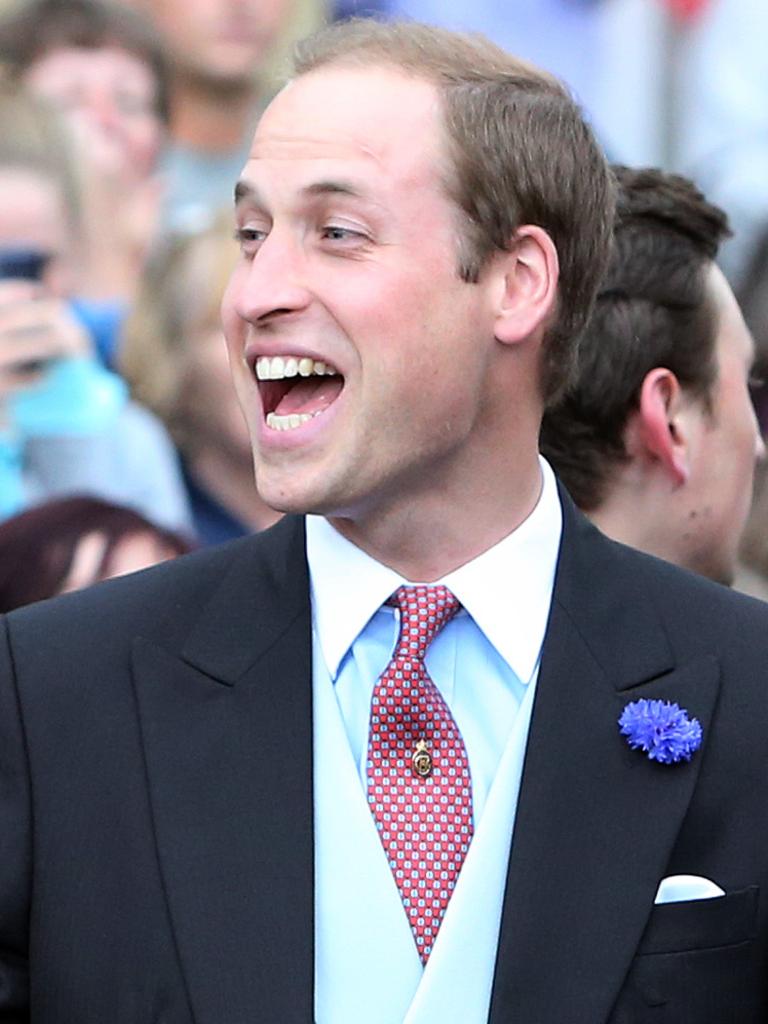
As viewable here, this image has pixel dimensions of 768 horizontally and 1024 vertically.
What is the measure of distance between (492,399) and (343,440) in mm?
242

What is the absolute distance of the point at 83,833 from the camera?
2.16m

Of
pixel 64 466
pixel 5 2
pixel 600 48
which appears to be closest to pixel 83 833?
pixel 64 466

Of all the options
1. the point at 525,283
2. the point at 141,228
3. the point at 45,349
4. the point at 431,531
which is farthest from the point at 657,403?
the point at 141,228

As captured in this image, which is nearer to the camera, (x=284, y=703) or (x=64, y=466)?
(x=284, y=703)

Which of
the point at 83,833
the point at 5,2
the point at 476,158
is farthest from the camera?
the point at 5,2

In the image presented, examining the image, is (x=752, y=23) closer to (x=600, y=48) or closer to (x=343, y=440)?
(x=600, y=48)

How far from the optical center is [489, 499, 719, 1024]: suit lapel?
2.13 meters

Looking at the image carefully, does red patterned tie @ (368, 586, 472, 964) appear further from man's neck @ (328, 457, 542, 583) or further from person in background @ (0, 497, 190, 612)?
person in background @ (0, 497, 190, 612)

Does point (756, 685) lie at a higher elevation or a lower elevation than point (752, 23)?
lower

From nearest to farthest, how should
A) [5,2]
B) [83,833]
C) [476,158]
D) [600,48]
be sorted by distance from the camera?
[83,833] → [476,158] → [5,2] → [600,48]

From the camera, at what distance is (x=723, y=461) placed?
9.87 feet

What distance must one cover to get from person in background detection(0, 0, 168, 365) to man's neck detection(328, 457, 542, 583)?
9.51ft

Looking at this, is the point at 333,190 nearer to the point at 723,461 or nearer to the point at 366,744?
the point at 366,744

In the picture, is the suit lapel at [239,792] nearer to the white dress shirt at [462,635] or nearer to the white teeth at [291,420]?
the white dress shirt at [462,635]
